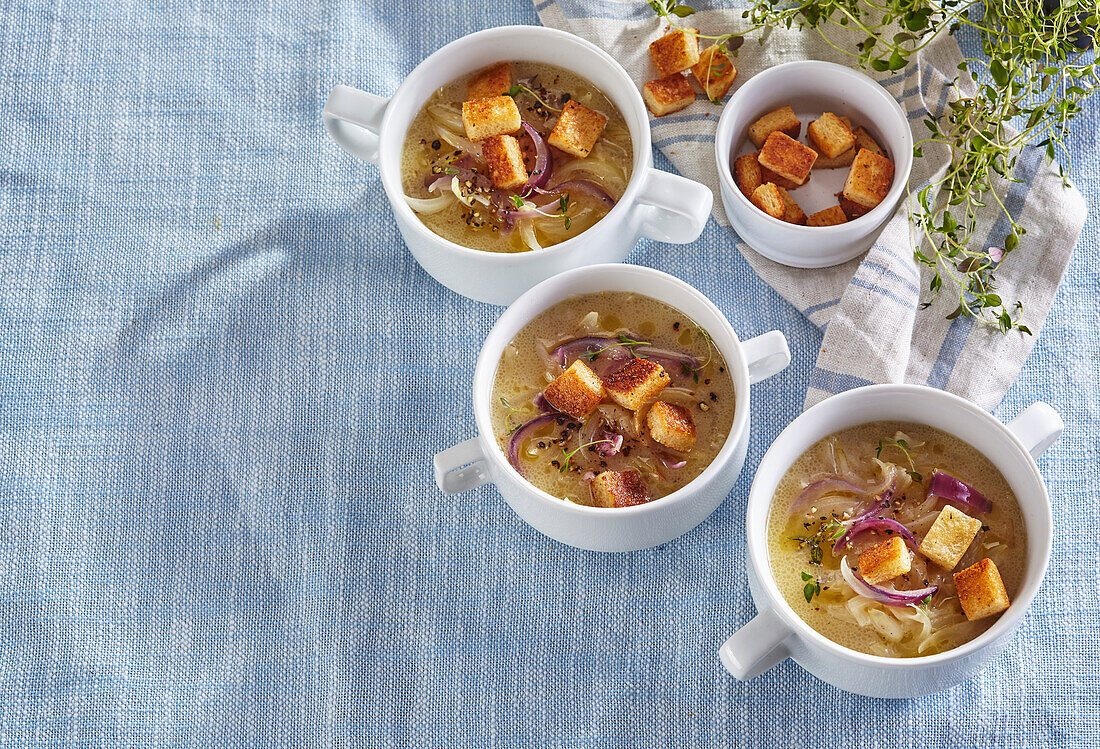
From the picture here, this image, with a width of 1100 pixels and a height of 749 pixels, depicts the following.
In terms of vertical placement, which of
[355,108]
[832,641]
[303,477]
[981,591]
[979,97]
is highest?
[979,97]

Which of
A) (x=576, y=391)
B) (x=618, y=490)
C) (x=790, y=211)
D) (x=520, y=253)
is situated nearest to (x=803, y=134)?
(x=790, y=211)

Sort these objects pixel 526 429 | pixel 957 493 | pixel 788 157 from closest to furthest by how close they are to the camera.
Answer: pixel 957 493, pixel 526 429, pixel 788 157

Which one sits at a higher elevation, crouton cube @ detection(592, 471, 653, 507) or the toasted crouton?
the toasted crouton

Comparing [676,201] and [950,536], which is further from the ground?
[676,201]

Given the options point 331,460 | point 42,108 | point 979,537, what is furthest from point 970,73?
point 42,108

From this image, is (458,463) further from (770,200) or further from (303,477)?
(770,200)

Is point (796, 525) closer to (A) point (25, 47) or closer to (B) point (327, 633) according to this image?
(B) point (327, 633)

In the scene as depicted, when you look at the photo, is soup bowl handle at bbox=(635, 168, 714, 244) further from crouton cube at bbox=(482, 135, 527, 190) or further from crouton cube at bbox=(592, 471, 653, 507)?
crouton cube at bbox=(592, 471, 653, 507)

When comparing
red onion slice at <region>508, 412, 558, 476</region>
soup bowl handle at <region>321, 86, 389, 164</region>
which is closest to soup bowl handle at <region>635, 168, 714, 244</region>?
red onion slice at <region>508, 412, 558, 476</region>
